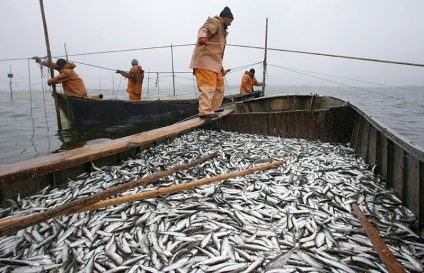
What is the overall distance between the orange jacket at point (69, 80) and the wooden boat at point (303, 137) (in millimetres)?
7322

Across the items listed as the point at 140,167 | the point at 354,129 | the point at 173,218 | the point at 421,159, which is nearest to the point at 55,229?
the point at 173,218

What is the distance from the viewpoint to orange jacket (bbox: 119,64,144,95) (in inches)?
548

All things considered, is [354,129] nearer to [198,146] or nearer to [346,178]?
[346,178]

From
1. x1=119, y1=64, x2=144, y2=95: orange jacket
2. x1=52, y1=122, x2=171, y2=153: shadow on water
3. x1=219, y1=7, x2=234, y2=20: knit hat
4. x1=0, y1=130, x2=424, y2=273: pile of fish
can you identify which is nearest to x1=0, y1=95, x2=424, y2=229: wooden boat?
x1=0, y1=130, x2=424, y2=273: pile of fish

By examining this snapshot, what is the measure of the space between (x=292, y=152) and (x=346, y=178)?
5.41 ft

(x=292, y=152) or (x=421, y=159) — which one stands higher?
(x=421, y=159)

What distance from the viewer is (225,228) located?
10.1 feet

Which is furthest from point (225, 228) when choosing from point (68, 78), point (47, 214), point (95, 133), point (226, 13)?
point (68, 78)

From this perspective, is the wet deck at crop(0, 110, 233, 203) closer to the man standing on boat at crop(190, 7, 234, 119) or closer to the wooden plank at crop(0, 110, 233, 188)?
the wooden plank at crop(0, 110, 233, 188)

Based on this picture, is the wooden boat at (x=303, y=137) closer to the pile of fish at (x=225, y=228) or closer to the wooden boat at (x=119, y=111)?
the pile of fish at (x=225, y=228)

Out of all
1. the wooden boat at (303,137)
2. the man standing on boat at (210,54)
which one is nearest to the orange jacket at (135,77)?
the wooden boat at (303,137)

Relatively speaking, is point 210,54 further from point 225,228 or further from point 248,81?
point 248,81

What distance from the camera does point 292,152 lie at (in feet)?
19.9

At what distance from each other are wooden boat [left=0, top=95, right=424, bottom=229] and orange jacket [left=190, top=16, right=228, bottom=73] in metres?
1.57
